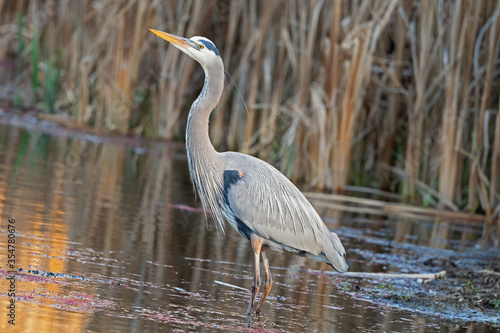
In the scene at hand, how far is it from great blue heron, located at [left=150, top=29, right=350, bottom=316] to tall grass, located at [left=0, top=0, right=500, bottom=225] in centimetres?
464

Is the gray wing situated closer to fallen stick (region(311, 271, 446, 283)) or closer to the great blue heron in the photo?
the great blue heron

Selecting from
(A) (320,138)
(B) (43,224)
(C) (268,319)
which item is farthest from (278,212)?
(A) (320,138)

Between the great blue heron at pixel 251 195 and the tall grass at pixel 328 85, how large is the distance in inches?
183

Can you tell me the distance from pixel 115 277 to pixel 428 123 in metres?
7.06

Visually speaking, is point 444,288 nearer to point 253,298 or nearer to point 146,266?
point 253,298

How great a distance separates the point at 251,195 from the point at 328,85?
567 centimetres

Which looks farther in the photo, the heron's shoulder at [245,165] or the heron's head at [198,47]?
the heron's head at [198,47]

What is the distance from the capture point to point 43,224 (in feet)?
23.2

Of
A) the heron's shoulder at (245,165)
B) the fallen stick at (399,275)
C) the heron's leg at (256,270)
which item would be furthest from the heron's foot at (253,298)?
the fallen stick at (399,275)

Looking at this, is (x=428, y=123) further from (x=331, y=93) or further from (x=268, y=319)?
(x=268, y=319)

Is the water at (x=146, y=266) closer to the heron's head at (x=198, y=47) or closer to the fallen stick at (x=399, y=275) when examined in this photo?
the fallen stick at (x=399, y=275)

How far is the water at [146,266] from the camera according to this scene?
4926 mm

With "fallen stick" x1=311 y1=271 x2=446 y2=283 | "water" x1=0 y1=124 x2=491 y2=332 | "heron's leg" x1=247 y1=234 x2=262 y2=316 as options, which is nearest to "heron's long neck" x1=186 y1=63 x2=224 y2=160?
"heron's leg" x1=247 y1=234 x2=262 y2=316

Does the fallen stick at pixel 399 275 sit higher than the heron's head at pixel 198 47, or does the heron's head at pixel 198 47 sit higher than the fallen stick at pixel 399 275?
the heron's head at pixel 198 47
